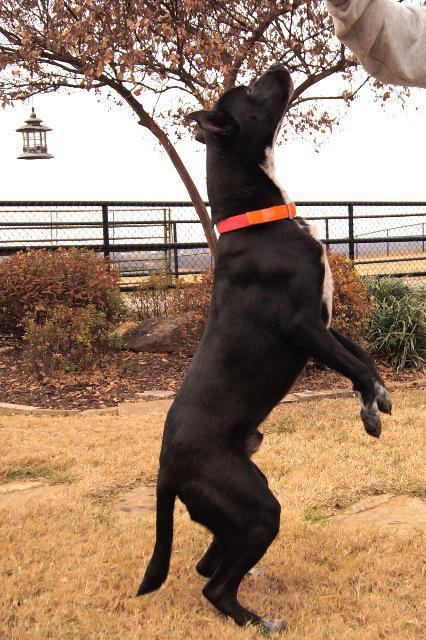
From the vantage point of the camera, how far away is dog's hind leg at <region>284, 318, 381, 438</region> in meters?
2.60

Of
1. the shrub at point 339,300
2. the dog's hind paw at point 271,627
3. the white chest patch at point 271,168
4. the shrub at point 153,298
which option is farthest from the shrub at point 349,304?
the dog's hind paw at point 271,627

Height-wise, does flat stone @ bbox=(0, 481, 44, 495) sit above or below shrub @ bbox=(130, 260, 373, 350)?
below

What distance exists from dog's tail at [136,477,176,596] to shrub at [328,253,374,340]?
5164 millimetres

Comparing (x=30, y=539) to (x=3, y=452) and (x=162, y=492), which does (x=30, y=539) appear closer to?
(x=162, y=492)

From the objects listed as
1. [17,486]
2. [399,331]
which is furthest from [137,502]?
[399,331]

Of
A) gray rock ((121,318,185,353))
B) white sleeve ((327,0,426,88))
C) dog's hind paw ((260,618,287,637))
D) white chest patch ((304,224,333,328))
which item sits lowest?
dog's hind paw ((260,618,287,637))

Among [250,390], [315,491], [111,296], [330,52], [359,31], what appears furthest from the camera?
[330,52]

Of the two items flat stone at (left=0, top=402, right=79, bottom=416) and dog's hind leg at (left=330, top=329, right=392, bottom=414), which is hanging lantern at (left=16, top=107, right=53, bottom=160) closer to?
flat stone at (left=0, top=402, right=79, bottom=416)

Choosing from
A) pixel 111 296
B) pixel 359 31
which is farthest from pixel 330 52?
→ pixel 359 31

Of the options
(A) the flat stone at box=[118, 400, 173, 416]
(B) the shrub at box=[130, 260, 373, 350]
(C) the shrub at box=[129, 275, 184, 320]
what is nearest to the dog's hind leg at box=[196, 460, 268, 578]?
(A) the flat stone at box=[118, 400, 173, 416]

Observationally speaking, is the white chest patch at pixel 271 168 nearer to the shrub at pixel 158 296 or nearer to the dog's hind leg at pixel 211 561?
the dog's hind leg at pixel 211 561

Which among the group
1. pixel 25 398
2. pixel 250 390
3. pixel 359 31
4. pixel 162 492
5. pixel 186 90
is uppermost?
pixel 186 90

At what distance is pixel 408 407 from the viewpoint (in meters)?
6.38

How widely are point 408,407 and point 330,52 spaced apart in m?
5.26
